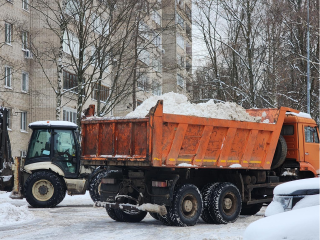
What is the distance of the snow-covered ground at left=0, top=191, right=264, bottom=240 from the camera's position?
10086 millimetres

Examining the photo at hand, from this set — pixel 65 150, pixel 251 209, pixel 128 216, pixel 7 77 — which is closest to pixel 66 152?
pixel 65 150

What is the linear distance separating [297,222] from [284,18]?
25.1 metres

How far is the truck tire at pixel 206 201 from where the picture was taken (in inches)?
479

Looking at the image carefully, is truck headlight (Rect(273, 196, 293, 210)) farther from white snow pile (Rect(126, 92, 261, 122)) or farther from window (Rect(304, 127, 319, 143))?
window (Rect(304, 127, 319, 143))

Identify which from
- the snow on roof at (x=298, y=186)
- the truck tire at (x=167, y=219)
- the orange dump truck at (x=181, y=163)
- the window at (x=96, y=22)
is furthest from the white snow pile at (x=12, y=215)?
the window at (x=96, y=22)

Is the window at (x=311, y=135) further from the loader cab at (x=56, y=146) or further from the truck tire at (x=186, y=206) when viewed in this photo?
the loader cab at (x=56, y=146)

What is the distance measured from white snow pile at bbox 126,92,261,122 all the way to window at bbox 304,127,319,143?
2.54 meters

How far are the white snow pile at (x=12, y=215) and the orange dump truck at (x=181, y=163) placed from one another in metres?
1.85

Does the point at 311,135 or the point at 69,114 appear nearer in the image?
the point at 311,135

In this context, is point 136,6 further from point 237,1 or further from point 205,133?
point 205,133

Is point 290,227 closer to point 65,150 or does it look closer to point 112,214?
point 112,214

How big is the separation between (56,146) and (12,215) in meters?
4.51

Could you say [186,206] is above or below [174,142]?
below

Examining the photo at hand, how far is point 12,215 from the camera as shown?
41.0 feet
